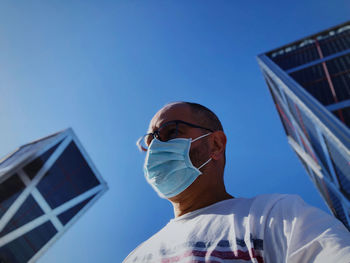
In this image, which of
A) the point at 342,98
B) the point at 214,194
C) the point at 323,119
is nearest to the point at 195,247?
the point at 214,194

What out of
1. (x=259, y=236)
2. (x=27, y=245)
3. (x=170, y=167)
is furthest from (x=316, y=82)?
(x=27, y=245)

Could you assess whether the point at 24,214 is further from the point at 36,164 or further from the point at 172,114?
the point at 172,114

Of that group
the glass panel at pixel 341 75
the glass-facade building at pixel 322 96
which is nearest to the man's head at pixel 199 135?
the glass-facade building at pixel 322 96

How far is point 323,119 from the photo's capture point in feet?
32.6

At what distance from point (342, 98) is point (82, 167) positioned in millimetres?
24361

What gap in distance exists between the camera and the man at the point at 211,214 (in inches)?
43.0

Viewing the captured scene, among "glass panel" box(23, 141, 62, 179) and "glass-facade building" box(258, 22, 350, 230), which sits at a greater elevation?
"glass panel" box(23, 141, 62, 179)

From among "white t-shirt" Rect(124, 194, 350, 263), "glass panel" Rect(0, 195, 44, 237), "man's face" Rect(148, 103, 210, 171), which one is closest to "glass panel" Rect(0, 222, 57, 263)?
"glass panel" Rect(0, 195, 44, 237)

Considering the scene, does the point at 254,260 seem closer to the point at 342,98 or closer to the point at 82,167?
the point at 342,98

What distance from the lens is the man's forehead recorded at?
8.18ft

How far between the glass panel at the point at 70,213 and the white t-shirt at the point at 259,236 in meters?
25.3

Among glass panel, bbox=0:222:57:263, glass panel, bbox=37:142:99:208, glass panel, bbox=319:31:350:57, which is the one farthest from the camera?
glass panel, bbox=37:142:99:208

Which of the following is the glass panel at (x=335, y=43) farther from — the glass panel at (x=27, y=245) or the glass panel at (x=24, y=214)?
the glass panel at (x=27, y=245)

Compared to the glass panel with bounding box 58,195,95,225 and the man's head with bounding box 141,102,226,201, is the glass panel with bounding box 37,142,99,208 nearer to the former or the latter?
the glass panel with bounding box 58,195,95,225
